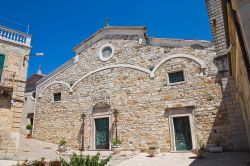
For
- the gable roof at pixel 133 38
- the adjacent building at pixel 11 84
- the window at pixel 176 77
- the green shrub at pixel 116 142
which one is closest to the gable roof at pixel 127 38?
the gable roof at pixel 133 38

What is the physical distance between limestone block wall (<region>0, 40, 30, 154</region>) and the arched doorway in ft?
14.3

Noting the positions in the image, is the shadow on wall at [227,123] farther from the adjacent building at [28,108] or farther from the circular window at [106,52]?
the adjacent building at [28,108]

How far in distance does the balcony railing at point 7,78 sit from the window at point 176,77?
27.6ft

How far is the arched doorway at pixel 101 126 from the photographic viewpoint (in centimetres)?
1342

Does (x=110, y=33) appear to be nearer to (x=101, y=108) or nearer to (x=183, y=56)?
(x=101, y=108)

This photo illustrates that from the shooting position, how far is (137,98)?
→ 12898 millimetres

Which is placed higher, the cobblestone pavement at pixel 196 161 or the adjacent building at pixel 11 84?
the adjacent building at pixel 11 84

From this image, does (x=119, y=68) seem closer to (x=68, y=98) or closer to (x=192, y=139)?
(x=68, y=98)

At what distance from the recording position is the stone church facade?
11.0 metres

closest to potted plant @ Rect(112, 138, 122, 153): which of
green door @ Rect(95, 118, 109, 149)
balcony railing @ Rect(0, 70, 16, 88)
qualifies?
green door @ Rect(95, 118, 109, 149)

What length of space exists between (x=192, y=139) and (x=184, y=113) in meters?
1.34

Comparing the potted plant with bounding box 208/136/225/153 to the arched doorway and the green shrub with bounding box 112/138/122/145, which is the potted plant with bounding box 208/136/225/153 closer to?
the green shrub with bounding box 112/138/122/145

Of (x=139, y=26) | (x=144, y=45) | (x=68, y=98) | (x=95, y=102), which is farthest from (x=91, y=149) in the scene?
(x=139, y=26)

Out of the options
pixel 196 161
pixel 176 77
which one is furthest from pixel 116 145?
pixel 176 77
